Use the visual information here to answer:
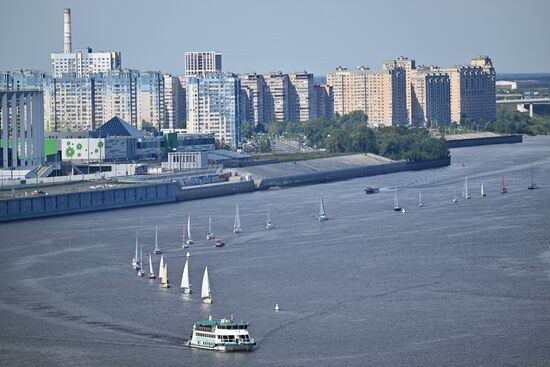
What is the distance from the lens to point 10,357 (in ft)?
54.7

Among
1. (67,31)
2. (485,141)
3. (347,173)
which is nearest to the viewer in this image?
(347,173)

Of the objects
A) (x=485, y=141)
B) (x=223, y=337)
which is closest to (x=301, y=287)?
(x=223, y=337)

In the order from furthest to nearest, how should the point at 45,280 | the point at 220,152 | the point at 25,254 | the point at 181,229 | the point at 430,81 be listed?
the point at 430,81 < the point at 220,152 < the point at 181,229 < the point at 25,254 < the point at 45,280

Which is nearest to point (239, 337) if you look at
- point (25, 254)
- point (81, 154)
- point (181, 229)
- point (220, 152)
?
point (25, 254)

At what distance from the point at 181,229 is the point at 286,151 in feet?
79.0

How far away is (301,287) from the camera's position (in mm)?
20703

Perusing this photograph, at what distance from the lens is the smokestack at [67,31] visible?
6222cm

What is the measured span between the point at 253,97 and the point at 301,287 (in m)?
44.3

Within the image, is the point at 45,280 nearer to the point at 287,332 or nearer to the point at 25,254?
the point at 25,254

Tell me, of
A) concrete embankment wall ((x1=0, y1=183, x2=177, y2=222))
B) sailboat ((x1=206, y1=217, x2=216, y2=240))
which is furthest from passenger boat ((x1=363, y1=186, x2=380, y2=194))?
sailboat ((x1=206, y1=217, x2=216, y2=240))

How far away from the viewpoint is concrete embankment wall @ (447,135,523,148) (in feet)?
195

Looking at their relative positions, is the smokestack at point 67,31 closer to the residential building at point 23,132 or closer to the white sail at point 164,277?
the residential building at point 23,132

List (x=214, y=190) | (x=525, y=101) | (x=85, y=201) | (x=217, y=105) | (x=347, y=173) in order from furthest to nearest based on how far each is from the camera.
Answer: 1. (x=525, y=101)
2. (x=217, y=105)
3. (x=347, y=173)
4. (x=214, y=190)
5. (x=85, y=201)

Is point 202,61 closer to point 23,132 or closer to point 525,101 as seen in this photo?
point 525,101
